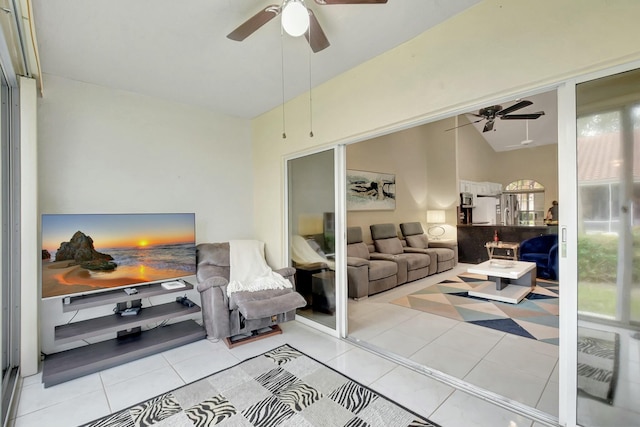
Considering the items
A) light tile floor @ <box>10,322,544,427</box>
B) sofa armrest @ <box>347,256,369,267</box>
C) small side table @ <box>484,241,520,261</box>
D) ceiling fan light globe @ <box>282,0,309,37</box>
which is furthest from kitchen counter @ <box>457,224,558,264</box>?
ceiling fan light globe @ <box>282,0,309,37</box>

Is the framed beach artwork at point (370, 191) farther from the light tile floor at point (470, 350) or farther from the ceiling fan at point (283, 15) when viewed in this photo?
the ceiling fan at point (283, 15)

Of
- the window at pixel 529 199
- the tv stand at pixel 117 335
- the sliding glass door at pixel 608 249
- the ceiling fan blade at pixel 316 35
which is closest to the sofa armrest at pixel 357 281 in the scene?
the tv stand at pixel 117 335

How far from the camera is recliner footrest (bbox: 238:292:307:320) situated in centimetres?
274

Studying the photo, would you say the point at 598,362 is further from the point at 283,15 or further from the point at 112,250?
the point at 112,250

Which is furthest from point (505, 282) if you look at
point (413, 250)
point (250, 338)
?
point (250, 338)

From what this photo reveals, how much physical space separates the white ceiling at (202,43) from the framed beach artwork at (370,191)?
8.10ft

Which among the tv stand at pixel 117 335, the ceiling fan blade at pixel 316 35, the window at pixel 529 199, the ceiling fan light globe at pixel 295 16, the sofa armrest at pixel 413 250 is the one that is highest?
the ceiling fan blade at pixel 316 35

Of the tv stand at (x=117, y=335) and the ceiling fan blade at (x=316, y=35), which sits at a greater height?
the ceiling fan blade at (x=316, y=35)

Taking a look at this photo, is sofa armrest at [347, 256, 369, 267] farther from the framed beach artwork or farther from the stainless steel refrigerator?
the stainless steel refrigerator

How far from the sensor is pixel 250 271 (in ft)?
11.4

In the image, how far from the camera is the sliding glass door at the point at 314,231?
3236mm

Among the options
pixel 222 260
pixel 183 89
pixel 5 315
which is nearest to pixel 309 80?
pixel 183 89

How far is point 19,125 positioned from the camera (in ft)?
7.80

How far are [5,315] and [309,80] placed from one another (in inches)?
133
